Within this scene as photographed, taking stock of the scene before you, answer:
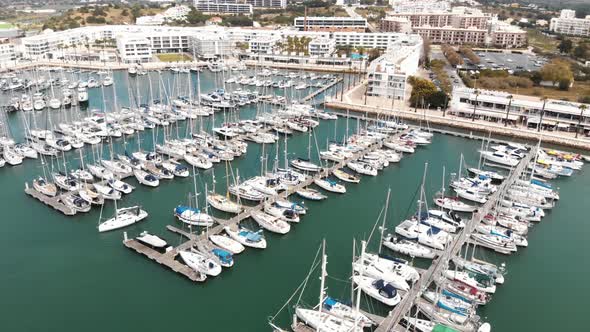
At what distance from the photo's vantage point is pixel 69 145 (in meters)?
45.4

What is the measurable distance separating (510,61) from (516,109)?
176 feet

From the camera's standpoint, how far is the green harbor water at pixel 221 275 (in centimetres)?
2425

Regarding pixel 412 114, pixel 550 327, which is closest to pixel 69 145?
pixel 412 114

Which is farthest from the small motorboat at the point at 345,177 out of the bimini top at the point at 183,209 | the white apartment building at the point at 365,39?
the white apartment building at the point at 365,39

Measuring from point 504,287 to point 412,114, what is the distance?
3360cm

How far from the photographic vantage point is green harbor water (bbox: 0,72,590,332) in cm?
2425

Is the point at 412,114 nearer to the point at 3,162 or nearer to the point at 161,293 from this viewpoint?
the point at 161,293

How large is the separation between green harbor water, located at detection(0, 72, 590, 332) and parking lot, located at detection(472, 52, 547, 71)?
6069cm

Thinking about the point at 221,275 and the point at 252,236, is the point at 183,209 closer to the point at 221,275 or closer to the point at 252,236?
the point at 252,236

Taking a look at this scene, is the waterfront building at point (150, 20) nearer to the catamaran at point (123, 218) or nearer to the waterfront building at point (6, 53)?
the waterfront building at point (6, 53)

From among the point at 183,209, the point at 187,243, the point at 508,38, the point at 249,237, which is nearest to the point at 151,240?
the point at 187,243

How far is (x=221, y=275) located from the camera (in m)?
27.3

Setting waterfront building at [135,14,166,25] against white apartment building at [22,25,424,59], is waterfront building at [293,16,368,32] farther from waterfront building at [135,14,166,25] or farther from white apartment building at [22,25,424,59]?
waterfront building at [135,14,166,25]

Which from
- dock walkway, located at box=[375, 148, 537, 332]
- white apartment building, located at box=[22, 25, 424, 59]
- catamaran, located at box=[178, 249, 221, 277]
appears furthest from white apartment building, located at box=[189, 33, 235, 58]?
catamaran, located at box=[178, 249, 221, 277]
